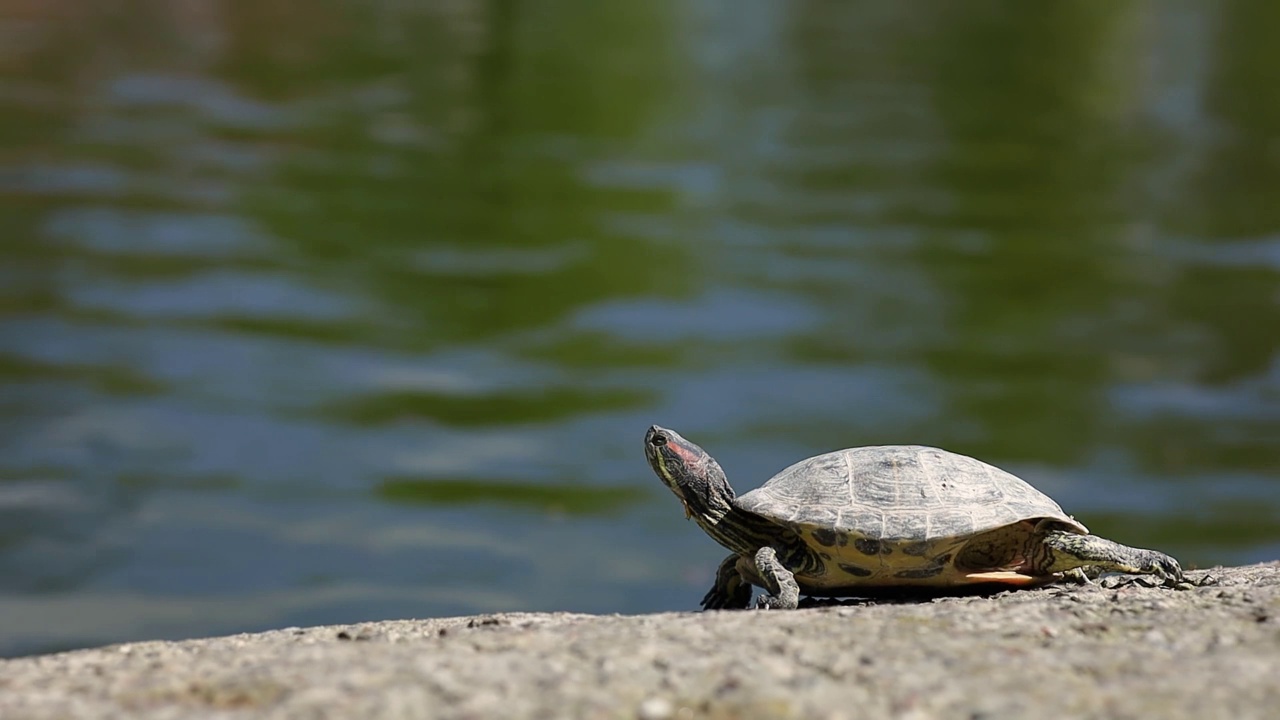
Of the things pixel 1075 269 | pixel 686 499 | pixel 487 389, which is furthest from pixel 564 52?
pixel 686 499

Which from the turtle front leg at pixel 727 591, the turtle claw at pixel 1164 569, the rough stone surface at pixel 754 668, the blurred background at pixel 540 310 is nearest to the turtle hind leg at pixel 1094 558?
the turtle claw at pixel 1164 569

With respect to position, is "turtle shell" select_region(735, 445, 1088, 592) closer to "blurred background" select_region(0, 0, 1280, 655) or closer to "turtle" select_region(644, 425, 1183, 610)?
Result: "turtle" select_region(644, 425, 1183, 610)

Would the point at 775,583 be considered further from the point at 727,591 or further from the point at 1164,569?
the point at 1164,569

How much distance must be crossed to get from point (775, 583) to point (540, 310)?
15236 mm

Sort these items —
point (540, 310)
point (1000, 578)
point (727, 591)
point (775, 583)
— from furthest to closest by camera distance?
point (540, 310) → point (727, 591) → point (1000, 578) → point (775, 583)

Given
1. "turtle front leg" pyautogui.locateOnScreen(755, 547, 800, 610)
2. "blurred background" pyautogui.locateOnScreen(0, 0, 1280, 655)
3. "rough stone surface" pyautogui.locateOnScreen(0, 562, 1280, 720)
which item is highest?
"blurred background" pyautogui.locateOnScreen(0, 0, 1280, 655)

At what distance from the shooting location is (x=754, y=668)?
12.0ft

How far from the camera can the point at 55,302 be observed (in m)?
19.0

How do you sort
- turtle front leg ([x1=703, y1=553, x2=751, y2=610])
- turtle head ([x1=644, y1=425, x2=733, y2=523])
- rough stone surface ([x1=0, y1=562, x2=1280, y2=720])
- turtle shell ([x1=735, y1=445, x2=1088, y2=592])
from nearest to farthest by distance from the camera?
rough stone surface ([x1=0, y1=562, x2=1280, y2=720])
turtle shell ([x1=735, y1=445, x2=1088, y2=592])
turtle head ([x1=644, y1=425, x2=733, y2=523])
turtle front leg ([x1=703, y1=553, x2=751, y2=610])

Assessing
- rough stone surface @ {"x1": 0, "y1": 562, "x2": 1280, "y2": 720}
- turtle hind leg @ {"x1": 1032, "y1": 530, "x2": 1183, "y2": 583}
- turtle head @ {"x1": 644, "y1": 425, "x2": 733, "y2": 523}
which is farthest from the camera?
turtle head @ {"x1": 644, "y1": 425, "x2": 733, "y2": 523}

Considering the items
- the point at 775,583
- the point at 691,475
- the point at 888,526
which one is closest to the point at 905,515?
the point at 888,526

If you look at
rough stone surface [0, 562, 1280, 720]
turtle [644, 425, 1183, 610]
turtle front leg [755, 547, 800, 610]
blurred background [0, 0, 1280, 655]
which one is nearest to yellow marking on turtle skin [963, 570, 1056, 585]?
turtle [644, 425, 1183, 610]

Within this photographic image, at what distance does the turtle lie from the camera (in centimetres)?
442

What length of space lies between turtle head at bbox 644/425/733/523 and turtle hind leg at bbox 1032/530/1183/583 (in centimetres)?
100
